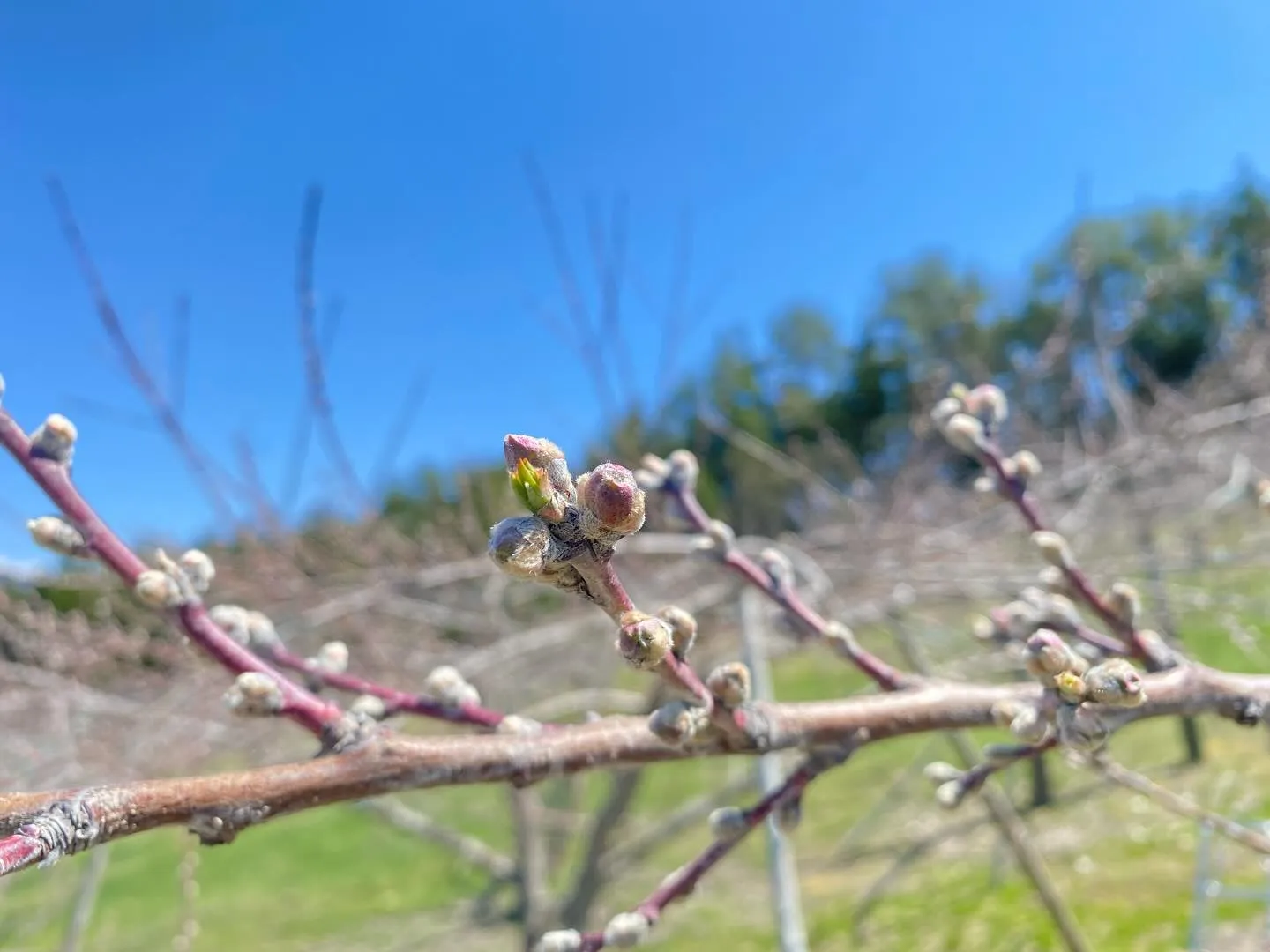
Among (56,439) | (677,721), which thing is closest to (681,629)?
(677,721)

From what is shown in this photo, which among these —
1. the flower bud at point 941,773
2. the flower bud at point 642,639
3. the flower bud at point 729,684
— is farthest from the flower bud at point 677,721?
the flower bud at point 941,773

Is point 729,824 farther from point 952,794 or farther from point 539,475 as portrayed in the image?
point 539,475

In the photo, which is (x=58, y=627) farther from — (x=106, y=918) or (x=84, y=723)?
(x=106, y=918)

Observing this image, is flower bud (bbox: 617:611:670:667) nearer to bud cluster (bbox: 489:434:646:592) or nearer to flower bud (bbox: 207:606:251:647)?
bud cluster (bbox: 489:434:646:592)

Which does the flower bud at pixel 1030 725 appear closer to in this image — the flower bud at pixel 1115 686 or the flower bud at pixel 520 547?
the flower bud at pixel 1115 686

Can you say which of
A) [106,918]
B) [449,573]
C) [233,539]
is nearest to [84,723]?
[233,539]

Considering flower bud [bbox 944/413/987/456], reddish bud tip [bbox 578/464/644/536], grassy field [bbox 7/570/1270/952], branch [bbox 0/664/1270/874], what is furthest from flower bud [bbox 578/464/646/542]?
grassy field [bbox 7/570/1270/952]
